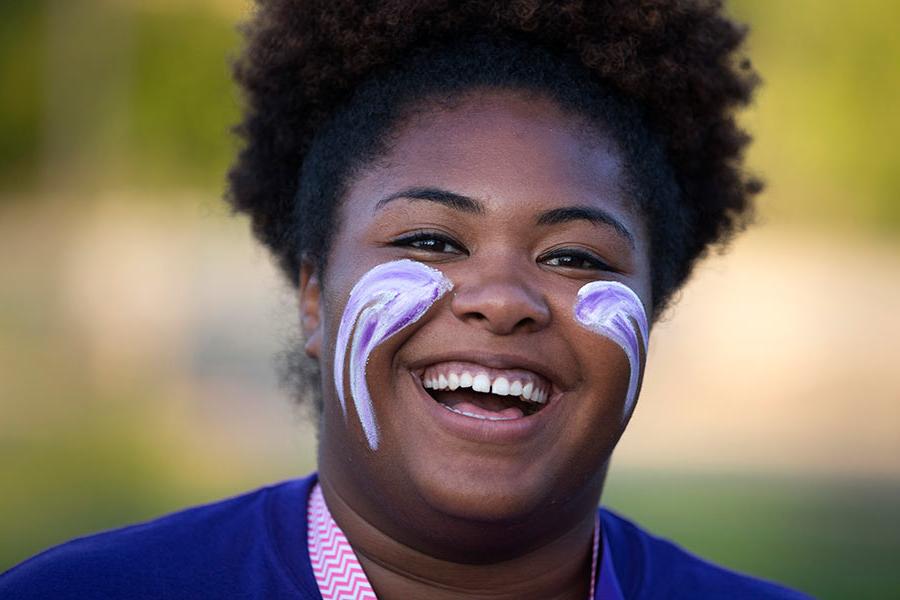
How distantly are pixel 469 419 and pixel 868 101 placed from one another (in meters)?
13.9

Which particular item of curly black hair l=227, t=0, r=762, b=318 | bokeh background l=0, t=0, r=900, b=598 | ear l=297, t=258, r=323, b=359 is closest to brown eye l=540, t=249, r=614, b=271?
curly black hair l=227, t=0, r=762, b=318

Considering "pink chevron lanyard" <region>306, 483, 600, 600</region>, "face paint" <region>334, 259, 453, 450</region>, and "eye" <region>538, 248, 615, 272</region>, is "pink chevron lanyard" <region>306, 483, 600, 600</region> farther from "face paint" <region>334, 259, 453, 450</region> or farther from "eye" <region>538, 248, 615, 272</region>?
"eye" <region>538, 248, 615, 272</region>

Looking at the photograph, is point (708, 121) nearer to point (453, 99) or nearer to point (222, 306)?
point (453, 99)

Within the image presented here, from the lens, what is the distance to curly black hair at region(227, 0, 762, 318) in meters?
3.10

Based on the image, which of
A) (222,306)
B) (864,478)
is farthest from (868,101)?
(222,306)

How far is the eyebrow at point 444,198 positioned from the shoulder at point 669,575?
3.03ft

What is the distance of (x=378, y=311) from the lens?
2.89 m

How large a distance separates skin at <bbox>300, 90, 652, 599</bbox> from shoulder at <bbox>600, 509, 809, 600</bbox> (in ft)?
0.61

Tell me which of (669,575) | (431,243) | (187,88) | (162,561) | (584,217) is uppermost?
(187,88)

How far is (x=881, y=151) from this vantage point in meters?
15.7

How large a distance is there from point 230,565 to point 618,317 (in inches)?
39.4

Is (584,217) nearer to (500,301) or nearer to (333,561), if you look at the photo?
(500,301)

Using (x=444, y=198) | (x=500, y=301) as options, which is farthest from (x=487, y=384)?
(x=444, y=198)

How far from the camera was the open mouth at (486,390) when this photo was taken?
9.19ft
